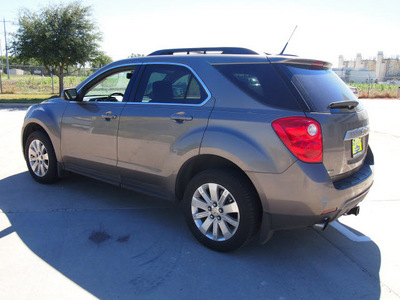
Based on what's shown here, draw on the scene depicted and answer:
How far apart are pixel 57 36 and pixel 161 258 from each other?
67.2 feet

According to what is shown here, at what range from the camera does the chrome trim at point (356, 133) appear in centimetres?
304

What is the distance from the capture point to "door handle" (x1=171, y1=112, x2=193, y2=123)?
3367 mm

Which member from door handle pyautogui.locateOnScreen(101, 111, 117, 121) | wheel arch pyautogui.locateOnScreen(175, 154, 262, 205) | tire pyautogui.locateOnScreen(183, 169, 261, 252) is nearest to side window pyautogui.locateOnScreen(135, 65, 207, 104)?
door handle pyautogui.locateOnScreen(101, 111, 117, 121)

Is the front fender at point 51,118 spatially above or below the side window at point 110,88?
below

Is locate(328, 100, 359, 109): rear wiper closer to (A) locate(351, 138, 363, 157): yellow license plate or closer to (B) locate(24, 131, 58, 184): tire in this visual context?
(A) locate(351, 138, 363, 157): yellow license plate

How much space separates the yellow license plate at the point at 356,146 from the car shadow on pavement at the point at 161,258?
0.98 m

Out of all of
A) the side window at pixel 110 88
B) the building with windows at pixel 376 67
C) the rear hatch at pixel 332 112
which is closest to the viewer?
the rear hatch at pixel 332 112

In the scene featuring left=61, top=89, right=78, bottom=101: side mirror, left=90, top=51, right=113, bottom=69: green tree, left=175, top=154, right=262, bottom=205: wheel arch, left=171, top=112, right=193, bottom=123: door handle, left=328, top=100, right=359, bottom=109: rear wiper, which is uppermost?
left=90, top=51, right=113, bottom=69: green tree

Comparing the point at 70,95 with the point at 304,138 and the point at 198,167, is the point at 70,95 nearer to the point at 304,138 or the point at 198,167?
the point at 198,167

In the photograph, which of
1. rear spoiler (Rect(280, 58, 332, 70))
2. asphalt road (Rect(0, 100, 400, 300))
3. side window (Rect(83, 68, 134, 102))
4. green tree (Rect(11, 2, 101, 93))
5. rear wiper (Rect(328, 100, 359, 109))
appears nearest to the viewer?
asphalt road (Rect(0, 100, 400, 300))

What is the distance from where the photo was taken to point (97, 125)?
166 inches

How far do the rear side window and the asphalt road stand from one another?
1447 millimetres

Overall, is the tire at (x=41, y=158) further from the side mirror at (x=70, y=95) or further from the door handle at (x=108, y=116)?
the door handle at (x=108, y=116)

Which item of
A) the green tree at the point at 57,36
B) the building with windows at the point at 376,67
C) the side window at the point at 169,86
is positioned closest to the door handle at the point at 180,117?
the side window at the point at 169,86
